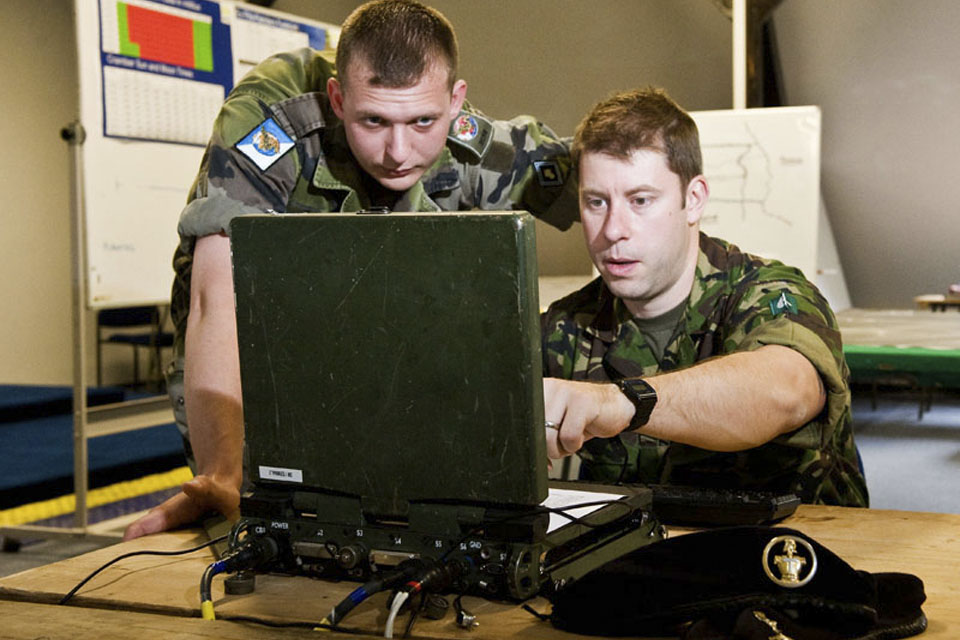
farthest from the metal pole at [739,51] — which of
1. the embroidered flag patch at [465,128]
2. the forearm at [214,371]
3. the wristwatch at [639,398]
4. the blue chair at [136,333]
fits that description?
the blue chair at [136,333]

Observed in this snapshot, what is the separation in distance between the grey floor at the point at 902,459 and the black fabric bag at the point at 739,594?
8.91 feet

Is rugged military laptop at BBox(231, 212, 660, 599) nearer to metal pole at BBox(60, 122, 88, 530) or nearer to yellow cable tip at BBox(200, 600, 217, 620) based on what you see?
yellow cable tip at BBox(200, 600, 217, 620)

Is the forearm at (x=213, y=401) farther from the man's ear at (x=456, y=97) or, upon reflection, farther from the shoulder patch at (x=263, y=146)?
the man's ear at (x=456, y=97)

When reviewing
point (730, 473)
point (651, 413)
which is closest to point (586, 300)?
point (730, 473)

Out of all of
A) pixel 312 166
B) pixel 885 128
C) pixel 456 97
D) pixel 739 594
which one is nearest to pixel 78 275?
pixel 312 166

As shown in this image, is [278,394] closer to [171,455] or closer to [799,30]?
[171,455]

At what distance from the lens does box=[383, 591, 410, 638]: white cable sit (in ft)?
2.44

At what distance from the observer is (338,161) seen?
164cm

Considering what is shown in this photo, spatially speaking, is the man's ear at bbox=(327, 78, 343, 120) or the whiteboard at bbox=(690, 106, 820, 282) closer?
the man's ear at bbox=(327, 78, 343, 120)

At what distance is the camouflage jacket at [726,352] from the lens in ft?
4.21

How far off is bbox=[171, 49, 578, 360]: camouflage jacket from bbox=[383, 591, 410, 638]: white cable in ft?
2.87

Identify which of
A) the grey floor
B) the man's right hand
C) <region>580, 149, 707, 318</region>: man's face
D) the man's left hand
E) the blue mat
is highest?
<region>580, 149, 707, 318</region>: man's face

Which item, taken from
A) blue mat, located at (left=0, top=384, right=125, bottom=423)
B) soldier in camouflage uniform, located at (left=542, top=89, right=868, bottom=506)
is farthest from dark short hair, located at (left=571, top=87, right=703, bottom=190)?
blue mat, located at (left=0, top=384, right=125, bottom=423)

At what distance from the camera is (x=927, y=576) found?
89cm
